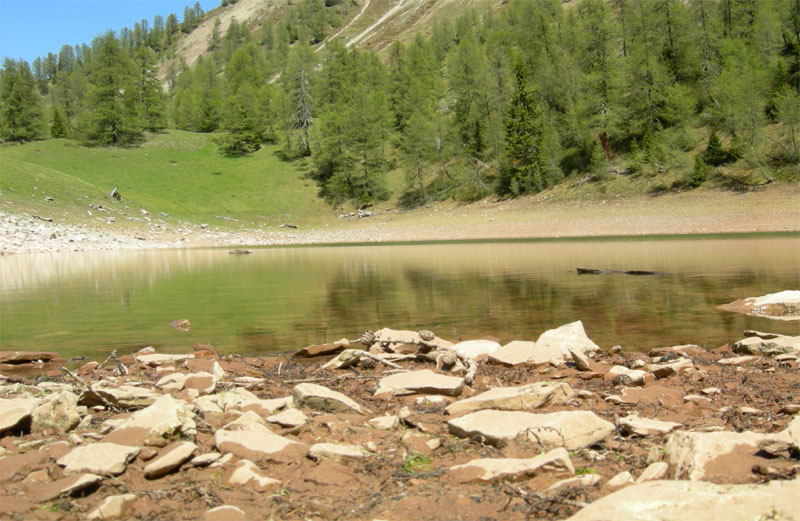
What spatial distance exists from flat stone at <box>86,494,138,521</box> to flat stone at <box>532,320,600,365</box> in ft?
18.5

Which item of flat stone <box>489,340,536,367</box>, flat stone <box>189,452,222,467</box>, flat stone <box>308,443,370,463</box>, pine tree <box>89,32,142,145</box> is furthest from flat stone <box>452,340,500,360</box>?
pine tree <box>89,32,142,145</box>

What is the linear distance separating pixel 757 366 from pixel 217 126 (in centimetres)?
10051

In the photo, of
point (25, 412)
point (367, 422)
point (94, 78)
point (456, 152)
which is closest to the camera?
point (25, 412)

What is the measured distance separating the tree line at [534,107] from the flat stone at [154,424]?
48.4 m

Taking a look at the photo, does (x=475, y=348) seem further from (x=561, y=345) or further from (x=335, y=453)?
(x=335, y=453)

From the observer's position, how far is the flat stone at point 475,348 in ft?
28.4

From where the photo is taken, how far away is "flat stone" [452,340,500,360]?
866 cm

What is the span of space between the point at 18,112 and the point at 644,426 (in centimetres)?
9280

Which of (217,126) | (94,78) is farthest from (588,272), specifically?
(217,126)

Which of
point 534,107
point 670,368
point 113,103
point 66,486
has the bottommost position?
point 670,368

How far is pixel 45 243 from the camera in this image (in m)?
40.8

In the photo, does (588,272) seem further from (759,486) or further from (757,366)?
(759,486)

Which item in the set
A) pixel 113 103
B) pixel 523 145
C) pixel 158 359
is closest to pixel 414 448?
pixel 158 359

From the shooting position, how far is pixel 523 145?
Result: 59.8m
